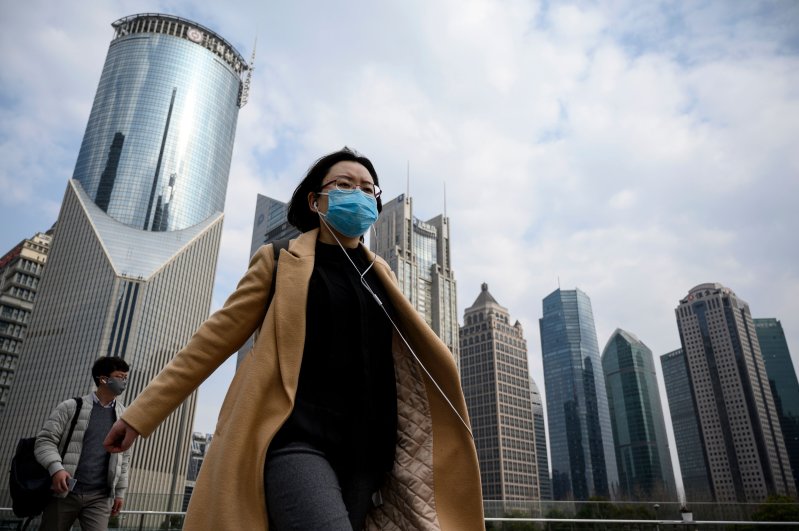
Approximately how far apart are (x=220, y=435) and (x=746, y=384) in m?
128

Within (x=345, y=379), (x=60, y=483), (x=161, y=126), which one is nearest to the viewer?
(x=345, y=379)

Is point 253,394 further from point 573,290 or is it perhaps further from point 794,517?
point 573,290

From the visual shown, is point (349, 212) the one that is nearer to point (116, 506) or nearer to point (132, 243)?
point (116, 506)

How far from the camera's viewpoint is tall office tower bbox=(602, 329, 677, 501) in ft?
446

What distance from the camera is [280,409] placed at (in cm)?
164

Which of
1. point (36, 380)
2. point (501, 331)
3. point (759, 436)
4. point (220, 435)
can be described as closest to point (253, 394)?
point (220, 435)

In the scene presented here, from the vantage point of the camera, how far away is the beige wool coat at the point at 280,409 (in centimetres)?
157

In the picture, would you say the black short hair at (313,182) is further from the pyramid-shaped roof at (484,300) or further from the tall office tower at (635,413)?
the tall office tower at (635,413)

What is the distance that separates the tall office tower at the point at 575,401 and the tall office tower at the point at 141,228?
324ft

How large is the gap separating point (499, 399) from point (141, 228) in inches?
2710

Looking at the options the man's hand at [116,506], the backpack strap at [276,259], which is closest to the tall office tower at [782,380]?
the man's hand at [116,506]

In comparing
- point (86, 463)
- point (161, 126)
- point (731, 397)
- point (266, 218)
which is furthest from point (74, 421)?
point (731, 397)

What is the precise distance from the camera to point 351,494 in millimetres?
1703

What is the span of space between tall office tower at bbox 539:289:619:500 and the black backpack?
140436 mm
